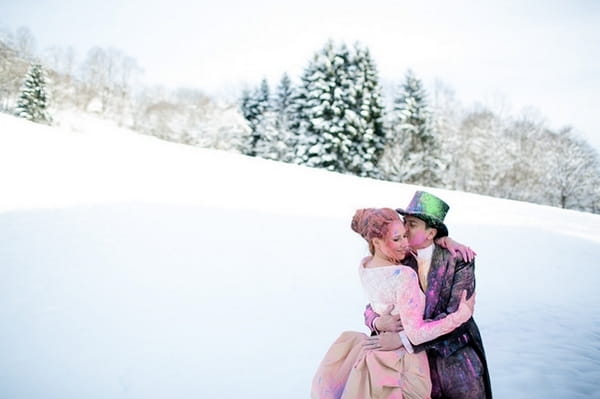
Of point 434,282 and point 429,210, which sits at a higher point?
point 429,210

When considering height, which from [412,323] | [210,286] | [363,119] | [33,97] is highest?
[363,119]

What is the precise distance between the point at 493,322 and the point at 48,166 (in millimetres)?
10112

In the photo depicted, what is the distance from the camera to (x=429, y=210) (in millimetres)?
1982

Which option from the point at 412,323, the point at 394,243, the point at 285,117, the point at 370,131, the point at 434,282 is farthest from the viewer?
the point at 285,117

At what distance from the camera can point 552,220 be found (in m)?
11.1

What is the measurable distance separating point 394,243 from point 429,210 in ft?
1.03

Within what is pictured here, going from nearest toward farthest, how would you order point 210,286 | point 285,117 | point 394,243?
1. point 394,243
2. point 210,286
3. point 285,117

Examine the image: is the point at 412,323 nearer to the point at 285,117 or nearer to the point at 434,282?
the point at 434,282

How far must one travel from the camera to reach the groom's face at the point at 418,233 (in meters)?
2.02

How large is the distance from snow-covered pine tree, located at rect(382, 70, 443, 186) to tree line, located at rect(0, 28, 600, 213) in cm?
7

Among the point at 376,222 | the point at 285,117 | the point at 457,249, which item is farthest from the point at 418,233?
the point at 285,117

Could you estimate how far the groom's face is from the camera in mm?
2016

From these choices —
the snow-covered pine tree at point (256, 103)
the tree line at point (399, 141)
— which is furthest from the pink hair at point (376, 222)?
the snow-covered pine tree at point (256, 103)

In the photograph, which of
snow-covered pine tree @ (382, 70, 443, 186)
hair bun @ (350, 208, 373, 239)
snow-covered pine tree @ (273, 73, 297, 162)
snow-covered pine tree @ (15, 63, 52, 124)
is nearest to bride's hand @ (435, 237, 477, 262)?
hair bun @ (350, 208, 373, 239)
